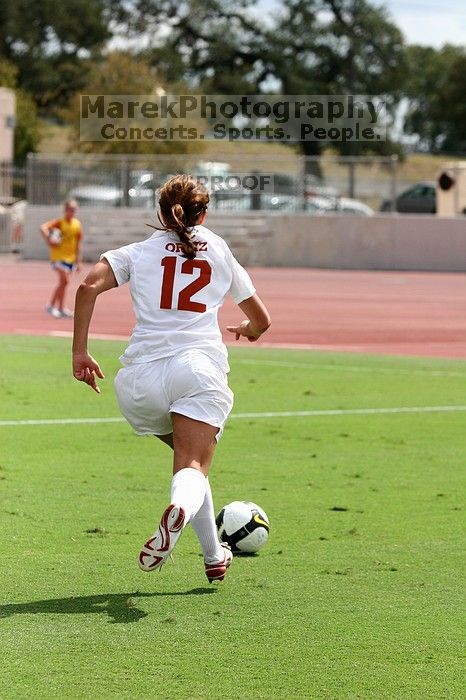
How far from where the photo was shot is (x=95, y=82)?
219 feet

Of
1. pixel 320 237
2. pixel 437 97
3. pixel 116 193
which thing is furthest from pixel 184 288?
pixel 437 97

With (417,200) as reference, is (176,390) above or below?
above

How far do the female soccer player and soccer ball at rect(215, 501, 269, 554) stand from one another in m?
0.57

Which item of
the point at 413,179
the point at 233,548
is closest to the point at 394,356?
the point at 233,548

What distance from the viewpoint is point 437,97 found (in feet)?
312

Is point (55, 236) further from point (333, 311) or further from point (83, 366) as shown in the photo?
point (83, 366)

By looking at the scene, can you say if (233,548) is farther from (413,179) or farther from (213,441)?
(413,179)

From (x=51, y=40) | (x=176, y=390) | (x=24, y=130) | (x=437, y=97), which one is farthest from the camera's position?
(x=437, y=97)

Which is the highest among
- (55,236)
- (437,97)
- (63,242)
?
(437,97)

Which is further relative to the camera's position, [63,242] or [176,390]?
[63,242]

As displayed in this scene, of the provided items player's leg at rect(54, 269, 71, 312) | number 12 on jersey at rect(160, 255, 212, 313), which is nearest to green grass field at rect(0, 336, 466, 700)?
number 12 on jersey at rect(160, 255, 212, 313)

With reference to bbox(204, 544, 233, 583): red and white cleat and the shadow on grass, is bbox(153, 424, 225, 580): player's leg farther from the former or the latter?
the shadow on grass

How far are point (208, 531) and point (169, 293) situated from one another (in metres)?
1.08

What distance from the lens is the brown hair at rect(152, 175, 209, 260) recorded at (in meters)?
6.18
